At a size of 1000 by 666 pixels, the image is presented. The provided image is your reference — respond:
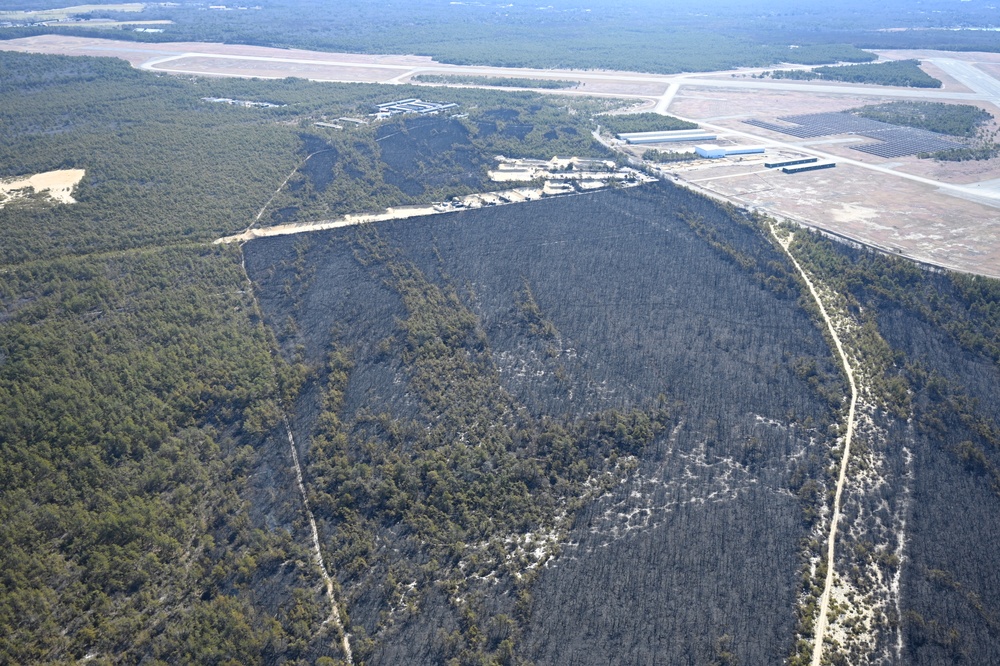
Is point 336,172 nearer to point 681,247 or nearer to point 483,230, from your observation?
point 483,230

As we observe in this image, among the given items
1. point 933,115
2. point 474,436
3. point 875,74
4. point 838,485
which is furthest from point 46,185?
point 875,74

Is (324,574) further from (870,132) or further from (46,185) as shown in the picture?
(870,132)

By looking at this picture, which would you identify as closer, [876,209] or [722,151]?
[876,209]

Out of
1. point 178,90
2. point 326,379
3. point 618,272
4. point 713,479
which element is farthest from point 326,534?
point 178,90

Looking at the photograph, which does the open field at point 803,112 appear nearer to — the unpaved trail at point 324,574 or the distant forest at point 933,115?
the distant forest at point 933,115

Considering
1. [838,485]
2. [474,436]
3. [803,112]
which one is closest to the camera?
[838,485]

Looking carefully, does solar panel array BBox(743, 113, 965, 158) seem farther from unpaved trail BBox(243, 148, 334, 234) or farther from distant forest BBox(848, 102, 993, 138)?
unpaved trail BBox(243, 148, 334, 234)

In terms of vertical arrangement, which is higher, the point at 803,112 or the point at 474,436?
the point at 803,112
